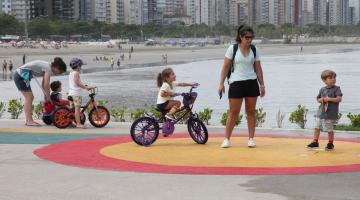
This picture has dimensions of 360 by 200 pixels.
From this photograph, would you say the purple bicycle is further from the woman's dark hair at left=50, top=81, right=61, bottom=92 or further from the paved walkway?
the woman's dark hair at left=50, top=81, right=61, bottom=92

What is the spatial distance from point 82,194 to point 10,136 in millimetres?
5487

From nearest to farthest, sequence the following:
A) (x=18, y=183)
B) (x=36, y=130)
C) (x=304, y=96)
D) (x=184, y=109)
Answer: (x=18, y=183), (x=184, y=109), (x=36, y=130), (x=304, y=96)

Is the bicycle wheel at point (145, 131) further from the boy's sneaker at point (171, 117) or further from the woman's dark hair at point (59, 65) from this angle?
the woman's dark hair at point (59, 65)

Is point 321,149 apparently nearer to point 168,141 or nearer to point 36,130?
point 168,141

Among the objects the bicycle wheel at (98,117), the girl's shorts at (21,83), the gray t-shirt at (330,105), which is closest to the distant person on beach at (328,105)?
the gray t-shirt at (330,105)

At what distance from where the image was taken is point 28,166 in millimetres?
9203

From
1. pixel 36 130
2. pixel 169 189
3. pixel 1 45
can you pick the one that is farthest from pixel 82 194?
pixel 1 45

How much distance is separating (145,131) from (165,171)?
97.2 inches

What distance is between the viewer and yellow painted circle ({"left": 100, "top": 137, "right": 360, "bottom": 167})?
939 cm

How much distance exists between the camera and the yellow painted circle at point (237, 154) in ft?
30.8

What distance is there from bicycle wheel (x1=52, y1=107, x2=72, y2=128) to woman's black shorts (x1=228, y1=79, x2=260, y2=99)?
13.7 ft

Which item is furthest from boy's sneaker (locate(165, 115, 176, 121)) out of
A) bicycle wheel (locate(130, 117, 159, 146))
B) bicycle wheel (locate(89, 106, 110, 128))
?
bicycle wheel (locate(89, 106, 110, 128))

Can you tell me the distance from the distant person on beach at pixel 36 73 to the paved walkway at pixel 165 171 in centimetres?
129

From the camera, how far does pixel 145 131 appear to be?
11.2 meters
